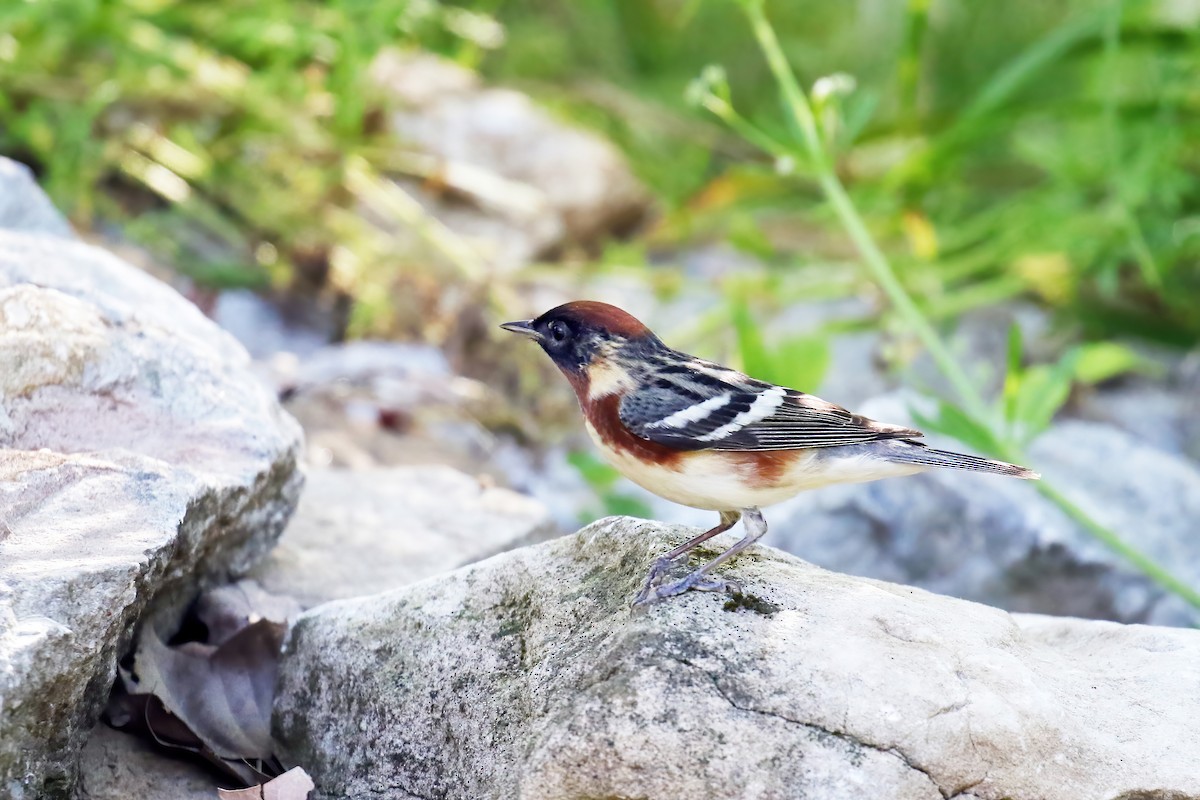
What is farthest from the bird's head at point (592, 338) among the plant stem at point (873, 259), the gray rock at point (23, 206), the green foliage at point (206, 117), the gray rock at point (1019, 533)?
the green foliage at point (206, 117)

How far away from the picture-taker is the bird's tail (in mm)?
3102

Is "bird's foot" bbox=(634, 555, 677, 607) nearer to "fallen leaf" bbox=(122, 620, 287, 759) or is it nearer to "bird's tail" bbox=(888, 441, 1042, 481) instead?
"bird's tail" bbox=(888, 441, 1042, 481)

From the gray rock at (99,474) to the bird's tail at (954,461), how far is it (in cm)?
157

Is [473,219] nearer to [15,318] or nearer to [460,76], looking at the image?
[460,76]

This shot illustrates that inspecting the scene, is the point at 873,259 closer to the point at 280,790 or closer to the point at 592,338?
the point at 592,338

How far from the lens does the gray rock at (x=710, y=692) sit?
2.26 m

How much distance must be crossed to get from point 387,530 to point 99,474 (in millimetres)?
1289

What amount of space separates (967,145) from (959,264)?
570 millimetres

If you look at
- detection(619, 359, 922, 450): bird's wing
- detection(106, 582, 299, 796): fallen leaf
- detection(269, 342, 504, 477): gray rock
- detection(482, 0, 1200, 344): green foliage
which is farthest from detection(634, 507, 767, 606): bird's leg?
detection(269, 342, 504, 477): gray rock

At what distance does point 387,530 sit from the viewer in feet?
12.9

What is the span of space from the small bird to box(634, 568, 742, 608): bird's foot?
136mm

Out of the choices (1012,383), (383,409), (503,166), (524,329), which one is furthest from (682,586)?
Result: (503,166)

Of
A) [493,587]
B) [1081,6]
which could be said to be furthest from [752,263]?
[493,587]

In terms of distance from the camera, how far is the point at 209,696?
2914 millimetres
